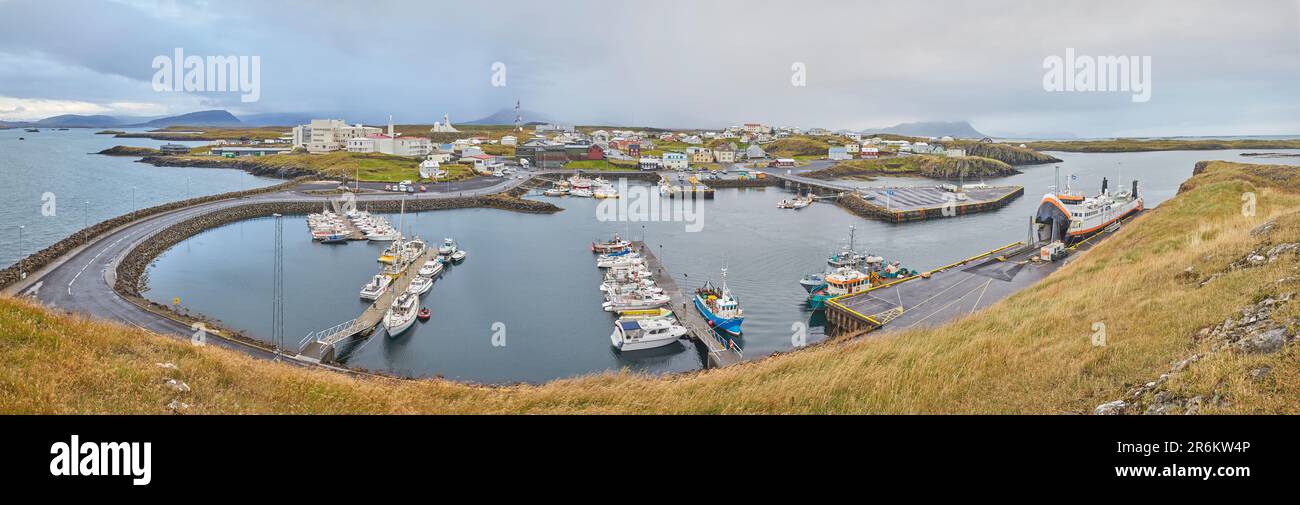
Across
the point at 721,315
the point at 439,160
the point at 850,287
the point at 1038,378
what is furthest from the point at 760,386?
the point at 439,160

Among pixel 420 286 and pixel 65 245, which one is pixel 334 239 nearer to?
pixel 65 245

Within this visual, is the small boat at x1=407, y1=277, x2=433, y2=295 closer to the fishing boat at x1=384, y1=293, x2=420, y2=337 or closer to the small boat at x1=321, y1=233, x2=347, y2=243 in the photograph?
the fishing boat at x1=384, y1=293, x2=420, y2=337

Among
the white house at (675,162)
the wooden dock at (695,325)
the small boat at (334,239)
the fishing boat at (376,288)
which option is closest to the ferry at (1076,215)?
the wooden dock at (695,325)

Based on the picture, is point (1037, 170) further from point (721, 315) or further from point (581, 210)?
point (721, 315)

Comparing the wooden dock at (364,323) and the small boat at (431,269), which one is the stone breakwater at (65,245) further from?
the small boat at (431,269)
